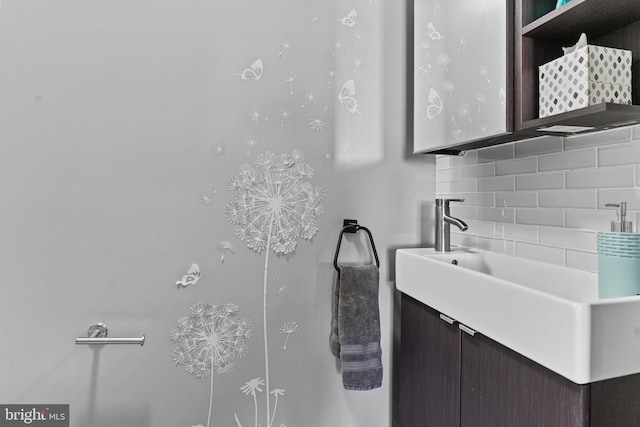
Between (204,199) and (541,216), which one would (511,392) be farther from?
(204,199)

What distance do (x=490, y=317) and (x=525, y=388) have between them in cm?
16

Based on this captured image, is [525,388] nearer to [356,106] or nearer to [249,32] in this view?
[356,106]

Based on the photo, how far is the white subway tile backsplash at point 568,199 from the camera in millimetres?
958

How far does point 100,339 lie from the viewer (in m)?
1.21

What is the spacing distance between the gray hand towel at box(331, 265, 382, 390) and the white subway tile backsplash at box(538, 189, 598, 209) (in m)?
0.61

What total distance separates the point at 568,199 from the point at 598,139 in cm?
18

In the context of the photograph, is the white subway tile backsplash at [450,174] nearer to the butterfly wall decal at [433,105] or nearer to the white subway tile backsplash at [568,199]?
the butterfly wall decal at [433,105]

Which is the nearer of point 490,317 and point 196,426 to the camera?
point 490,317

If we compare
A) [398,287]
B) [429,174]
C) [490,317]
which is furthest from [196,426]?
[429,174]

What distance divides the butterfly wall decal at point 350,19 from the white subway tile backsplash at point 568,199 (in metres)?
0.95

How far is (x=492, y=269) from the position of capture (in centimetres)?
123

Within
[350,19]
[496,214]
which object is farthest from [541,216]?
[350,19]

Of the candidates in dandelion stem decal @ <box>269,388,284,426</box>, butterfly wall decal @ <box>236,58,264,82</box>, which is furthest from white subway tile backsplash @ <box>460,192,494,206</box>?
dandelion stem decal @ <box>269,388,284,426</box>

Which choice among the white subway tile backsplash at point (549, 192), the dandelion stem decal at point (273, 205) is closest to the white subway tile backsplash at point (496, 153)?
the white subway tile backsplash at point (549, 192)
